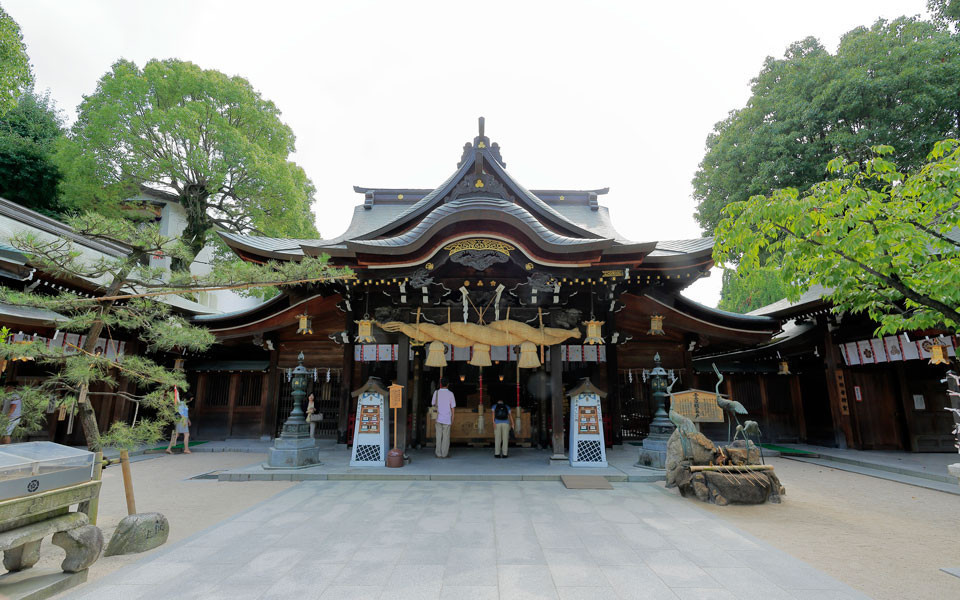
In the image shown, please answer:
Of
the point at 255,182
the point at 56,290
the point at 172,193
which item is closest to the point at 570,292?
the point at 56,290

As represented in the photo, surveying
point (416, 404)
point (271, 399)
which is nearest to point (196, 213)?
point (271, 399)

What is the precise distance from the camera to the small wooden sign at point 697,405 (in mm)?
7984

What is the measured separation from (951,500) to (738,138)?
17.4 metres

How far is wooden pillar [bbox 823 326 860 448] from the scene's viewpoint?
11703 mm

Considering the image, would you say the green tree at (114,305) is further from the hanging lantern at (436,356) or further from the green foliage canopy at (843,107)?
the green foliage canopy at (843,107)

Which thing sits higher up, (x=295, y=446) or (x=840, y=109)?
(x=840, y=109)

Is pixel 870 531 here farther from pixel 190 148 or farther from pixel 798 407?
pixel 190 148

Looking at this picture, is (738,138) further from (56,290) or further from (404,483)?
(56,290)

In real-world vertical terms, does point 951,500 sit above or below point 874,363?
below

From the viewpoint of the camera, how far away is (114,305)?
5051mm

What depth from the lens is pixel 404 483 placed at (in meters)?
7.66

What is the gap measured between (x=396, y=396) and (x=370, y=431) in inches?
37.2

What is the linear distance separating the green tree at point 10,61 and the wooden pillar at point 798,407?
25010mm

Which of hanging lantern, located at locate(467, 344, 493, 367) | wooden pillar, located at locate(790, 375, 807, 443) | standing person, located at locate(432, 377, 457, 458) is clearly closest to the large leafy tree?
wooden pillar, located at locate(790, 375, 807, 443)
